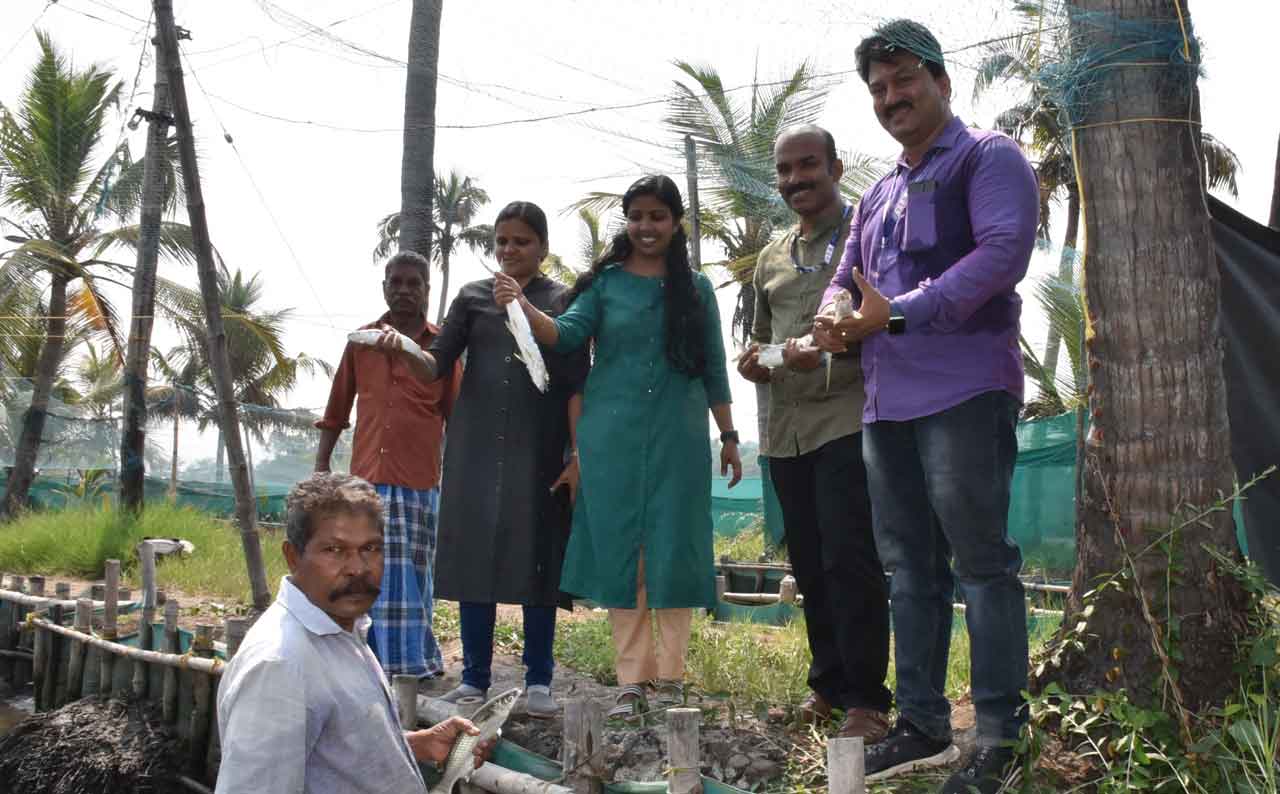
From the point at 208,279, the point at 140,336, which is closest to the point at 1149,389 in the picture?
the point at 208,279

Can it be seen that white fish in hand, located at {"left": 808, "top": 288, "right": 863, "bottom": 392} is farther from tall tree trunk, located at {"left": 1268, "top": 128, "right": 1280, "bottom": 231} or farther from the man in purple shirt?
tall tree trunk, located at {"left": 1268, "top": 128, "right": 1280, "bottom": 231}

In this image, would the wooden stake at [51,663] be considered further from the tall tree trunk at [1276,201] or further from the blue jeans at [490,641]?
the tall tree trunk at [1276,201]

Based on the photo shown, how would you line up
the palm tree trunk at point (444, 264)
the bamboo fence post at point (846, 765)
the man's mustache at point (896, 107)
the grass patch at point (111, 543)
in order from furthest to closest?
1. the palm tree trunk at point (444, 264)
2. the grass patch at point (111, 543)
3. the man's mustache at point (896, 107)
4. the bamboo fence post at point (846, 765)

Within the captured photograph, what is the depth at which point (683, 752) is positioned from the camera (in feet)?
10.8

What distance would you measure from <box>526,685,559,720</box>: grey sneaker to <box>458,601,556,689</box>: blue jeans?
0.09ft

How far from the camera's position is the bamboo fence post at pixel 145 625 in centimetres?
773

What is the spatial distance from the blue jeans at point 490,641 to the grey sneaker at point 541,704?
0.09 ft

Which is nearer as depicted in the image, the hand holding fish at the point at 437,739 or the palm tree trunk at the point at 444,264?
the hand holding fish at the point at 437,739

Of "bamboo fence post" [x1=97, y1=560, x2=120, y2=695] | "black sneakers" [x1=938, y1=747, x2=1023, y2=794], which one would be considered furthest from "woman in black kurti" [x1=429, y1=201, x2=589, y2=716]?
"bamboo fence post" [x1=97, y1=560, x2=120, y2=695]

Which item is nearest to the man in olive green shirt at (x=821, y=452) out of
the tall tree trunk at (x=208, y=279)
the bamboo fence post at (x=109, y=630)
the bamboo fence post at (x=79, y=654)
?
the tall tree trunk at (x=208, y=279)

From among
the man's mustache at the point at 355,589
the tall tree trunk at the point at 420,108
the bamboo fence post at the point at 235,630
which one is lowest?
the bamboo fence post at the point at 235,630

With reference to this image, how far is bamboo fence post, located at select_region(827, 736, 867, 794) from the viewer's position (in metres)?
2.80

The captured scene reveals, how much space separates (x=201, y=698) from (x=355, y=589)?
17.6 ft

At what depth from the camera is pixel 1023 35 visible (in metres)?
3.50
